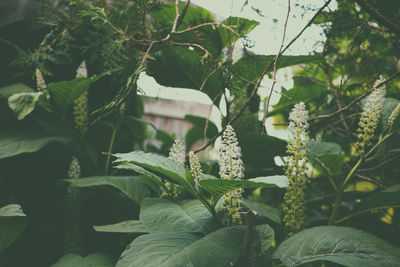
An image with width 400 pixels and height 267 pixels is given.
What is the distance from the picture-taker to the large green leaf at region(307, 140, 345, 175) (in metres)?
1.12

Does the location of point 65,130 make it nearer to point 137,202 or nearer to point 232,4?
point 137,202

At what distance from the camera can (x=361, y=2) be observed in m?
0.96

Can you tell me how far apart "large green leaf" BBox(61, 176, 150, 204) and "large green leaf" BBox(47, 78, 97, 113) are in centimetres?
45

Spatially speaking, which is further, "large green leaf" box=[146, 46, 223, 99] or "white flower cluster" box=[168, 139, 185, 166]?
"large green leaf" box=[146, 46, 223, 99]

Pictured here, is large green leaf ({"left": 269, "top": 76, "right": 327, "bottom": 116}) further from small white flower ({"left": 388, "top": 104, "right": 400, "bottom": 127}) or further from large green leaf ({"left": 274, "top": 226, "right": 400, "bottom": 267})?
large green leaf ({"left": 274, "top": 226, "right": 400, "bottom": 267})

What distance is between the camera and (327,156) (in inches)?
44.0

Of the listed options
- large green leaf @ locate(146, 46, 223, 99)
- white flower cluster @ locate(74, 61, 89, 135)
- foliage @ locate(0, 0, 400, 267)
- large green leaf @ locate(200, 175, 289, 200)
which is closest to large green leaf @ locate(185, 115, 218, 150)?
foliage @ locate(0, 0, 400, 267)

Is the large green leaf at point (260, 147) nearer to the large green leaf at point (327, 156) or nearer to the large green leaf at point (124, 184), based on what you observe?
the large green leaf at point (327, 156)

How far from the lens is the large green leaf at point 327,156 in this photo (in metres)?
1.12

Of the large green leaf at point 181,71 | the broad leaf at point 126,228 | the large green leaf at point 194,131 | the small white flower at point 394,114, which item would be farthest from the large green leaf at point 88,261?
the small white flower at point 394,114

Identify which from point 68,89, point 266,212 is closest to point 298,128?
point 266,212

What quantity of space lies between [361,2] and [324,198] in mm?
937

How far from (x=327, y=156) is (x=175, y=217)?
1.76 feet

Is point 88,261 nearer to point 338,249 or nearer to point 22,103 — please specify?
point 22,103
